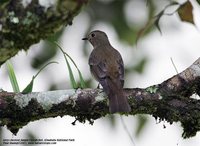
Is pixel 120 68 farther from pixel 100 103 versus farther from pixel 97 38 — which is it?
pixel 100 103

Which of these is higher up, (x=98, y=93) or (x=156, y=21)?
(x=98, y=93)

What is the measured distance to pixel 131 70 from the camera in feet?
18.4

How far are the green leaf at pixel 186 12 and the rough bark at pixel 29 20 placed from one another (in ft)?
1.60

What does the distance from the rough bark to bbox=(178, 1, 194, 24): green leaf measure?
0.49m

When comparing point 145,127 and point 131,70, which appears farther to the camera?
point 131,70

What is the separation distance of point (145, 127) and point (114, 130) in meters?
0.28

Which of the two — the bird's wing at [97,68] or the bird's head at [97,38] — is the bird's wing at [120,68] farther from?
the bird's head at [97,38]

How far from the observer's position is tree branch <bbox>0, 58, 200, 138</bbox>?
3576 millimetres

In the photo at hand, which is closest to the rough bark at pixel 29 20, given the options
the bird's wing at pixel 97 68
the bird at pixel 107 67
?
the bird at pixel 107 67

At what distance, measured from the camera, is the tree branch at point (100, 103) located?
3.58m

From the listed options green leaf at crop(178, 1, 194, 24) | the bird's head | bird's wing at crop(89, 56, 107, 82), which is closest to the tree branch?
green leaf at crop(178, 1, 194, 24)

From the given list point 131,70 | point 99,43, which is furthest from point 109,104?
point 99,43

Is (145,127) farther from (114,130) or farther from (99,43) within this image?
(99,43)

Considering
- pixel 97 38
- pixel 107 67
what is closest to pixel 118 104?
pixel 107 67
